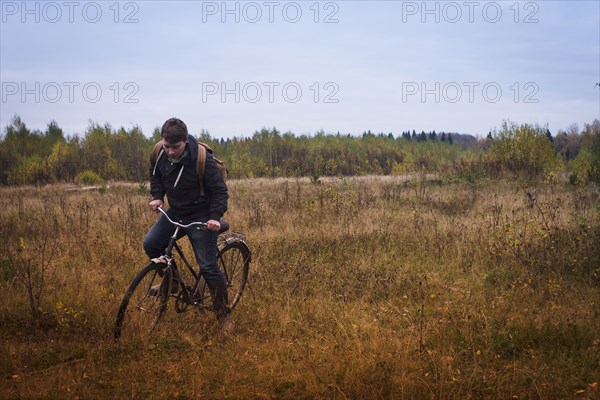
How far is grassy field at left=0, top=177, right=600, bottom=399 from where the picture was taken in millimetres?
4398

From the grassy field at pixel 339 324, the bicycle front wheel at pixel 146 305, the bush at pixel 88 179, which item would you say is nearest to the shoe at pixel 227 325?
the grassy field at pixel 339 324

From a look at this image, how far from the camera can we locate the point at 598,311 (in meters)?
6.04

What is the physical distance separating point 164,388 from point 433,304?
3.69m

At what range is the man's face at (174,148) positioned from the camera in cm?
505

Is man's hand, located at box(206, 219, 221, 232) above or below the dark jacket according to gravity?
below

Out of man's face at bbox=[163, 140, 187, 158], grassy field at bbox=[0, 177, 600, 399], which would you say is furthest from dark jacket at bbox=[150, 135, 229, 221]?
grassy field at bbox=[0, 177, 600, 399]

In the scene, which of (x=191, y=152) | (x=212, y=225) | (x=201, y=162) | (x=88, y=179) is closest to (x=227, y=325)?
(x=212, y=225)

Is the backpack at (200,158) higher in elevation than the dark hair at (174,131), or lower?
lower

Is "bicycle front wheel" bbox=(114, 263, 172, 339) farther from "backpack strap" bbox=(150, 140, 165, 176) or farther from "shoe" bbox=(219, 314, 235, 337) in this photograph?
"backpack strap" bbox=(150, 140, 165, 176)

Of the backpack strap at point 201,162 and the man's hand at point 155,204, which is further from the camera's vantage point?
the man's hand at point 155,204

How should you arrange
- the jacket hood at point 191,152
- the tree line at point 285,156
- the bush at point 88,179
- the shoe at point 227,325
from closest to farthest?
the jacket hood at point 191,152
the shoe at point 227,325
the tree line at point 285,156
the bush at point 88,179

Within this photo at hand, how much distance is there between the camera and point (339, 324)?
538 cm

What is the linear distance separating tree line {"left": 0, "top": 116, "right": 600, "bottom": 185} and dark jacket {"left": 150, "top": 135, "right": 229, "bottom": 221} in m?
17.3

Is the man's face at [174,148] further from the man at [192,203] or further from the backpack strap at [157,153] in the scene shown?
the backpack strap at [157,153]
